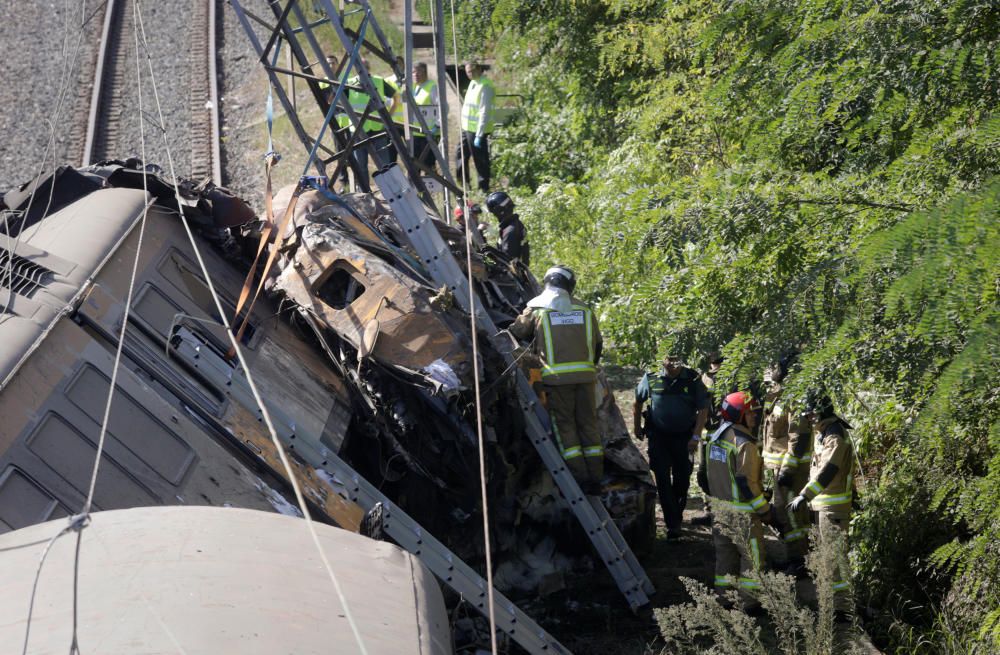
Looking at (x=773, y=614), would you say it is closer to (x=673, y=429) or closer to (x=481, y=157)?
(x=673, y=429)

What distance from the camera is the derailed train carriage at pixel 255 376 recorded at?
4.73 m

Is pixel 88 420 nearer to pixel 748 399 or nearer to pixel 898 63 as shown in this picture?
pixel 748 399

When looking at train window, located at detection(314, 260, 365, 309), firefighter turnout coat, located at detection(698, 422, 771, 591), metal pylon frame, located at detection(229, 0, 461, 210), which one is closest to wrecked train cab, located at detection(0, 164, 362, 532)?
train window, located at detection(314, 260, 365, 309)

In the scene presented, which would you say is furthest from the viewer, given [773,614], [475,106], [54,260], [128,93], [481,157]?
[128,93]

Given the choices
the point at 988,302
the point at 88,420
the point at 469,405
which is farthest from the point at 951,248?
the point at 88,420

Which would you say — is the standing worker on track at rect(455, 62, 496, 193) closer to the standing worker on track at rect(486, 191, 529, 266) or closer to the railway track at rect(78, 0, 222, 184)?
the railway track at rect(78, 0, 222, 184)

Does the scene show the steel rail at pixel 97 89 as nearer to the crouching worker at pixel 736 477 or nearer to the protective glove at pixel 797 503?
the crouching worker at pixel 736 477

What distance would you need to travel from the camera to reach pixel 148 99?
59.4 feet

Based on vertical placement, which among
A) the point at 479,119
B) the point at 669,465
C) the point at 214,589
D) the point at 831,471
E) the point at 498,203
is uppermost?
the point at 214,589

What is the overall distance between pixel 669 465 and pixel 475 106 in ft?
28.5

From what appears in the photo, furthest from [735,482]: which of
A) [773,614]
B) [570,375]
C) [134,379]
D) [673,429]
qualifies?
[134,379]

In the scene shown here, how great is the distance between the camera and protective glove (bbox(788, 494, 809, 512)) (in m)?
7.29

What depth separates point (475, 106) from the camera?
1574 centimetres

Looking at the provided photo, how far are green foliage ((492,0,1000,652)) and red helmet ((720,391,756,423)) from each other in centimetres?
37
